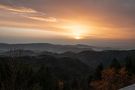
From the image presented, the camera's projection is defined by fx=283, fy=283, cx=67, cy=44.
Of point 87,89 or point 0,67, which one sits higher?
point 0,67

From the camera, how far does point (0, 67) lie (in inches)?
1772

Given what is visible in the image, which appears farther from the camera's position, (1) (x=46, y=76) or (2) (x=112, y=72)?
(1) (x=46, y=76)

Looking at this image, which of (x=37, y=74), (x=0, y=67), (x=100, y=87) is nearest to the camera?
(x=100, y=87)

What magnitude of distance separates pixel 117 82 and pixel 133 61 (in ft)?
42.7

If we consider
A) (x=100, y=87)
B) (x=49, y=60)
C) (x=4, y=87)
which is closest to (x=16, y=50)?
(x=4, y=87)

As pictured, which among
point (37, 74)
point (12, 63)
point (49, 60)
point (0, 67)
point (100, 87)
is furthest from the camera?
point (49, 60)

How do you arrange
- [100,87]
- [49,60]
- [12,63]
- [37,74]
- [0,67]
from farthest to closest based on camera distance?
[49,60], [37,74], [0,67], [100,87], [12,63]

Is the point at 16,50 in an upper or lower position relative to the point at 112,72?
upper

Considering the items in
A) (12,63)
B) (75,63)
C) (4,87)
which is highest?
(12,63)

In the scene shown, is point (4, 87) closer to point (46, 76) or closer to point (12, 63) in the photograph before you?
point (12, 63)

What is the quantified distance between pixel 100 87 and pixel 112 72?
4.33 meters

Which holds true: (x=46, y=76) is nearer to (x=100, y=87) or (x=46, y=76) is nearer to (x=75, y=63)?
(x=100, y=87)

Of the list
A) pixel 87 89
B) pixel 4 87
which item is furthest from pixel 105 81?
pixel 4 87

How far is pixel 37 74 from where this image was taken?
56.2m
